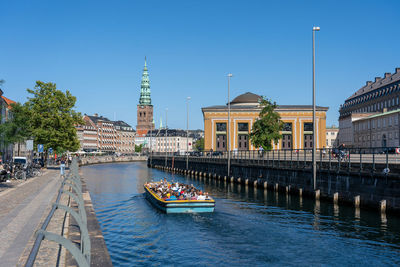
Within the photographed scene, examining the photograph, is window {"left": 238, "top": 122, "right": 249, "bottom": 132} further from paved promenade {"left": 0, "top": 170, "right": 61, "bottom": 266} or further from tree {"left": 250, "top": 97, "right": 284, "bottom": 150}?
paved promenade {"left": 0, "top": 170, "right": 61, "bottom": 266}

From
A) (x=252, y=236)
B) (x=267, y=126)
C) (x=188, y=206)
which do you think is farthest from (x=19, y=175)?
(x=267, y=126)

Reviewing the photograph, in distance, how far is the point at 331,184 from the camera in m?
34.2

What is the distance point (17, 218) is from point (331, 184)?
79.8 ft

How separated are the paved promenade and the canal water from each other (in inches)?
139

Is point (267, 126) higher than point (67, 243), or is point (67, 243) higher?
point (267, 126)

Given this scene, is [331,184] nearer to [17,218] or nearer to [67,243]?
[17,218]

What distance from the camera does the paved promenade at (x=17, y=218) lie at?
12.7m

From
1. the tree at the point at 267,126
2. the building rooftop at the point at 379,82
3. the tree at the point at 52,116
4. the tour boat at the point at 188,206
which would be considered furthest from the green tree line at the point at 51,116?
the building rooftop at the point at 379,82

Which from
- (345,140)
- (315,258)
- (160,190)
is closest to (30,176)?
(160,190)

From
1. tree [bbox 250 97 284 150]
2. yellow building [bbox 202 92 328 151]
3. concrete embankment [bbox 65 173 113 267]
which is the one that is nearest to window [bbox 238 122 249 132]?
yellow building [bbox 202 92 328 151]

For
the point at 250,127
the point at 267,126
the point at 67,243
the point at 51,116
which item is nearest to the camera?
the point at 67,243

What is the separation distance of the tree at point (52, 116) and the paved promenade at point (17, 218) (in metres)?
38.9

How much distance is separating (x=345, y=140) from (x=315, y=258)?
126m

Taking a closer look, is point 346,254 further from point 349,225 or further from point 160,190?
point 160,190
